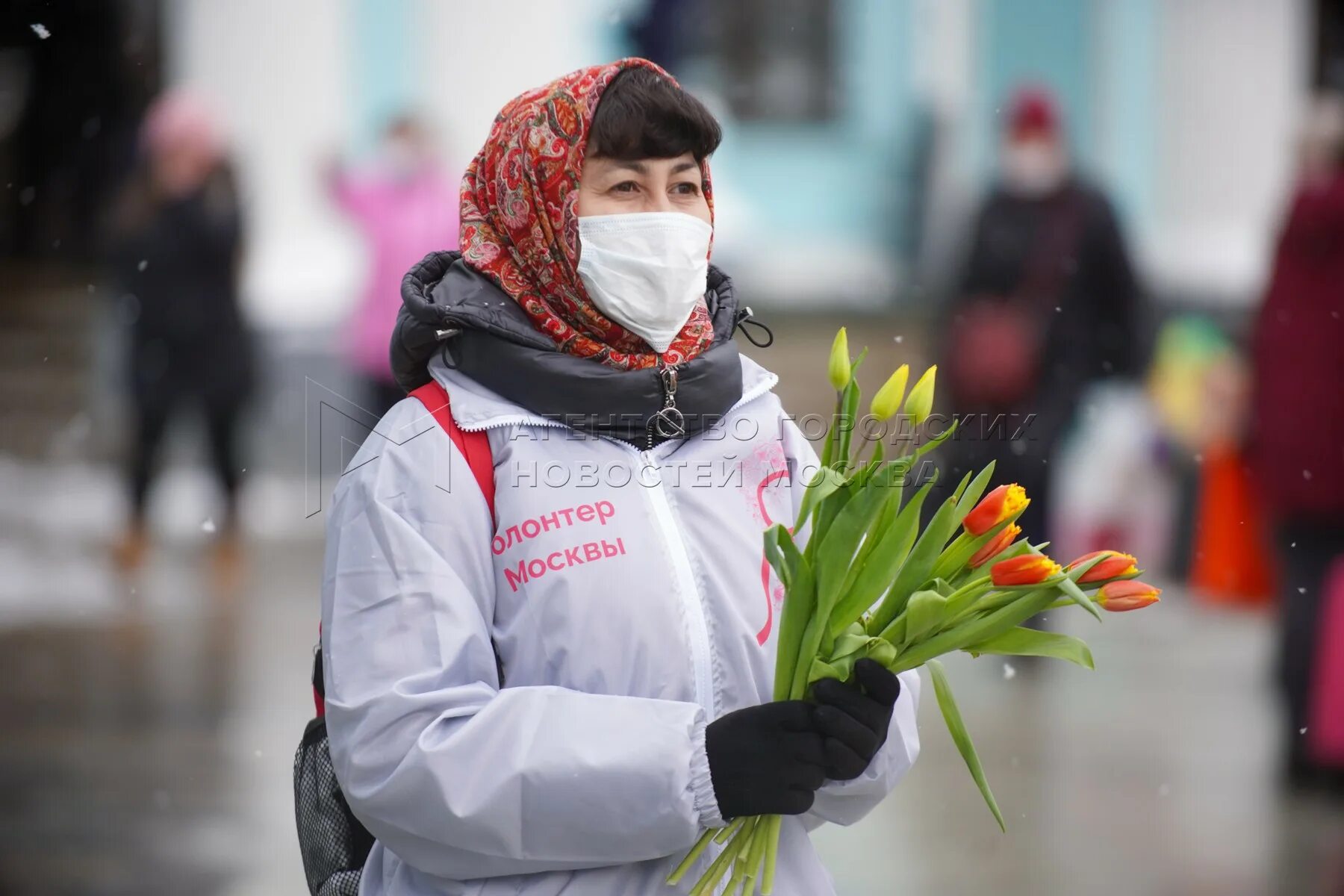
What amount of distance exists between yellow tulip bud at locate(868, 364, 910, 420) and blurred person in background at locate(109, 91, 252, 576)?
638 centimetres

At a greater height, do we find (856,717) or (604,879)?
(856,717)

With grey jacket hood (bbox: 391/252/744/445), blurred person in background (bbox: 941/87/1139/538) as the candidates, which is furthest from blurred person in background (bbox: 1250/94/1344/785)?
grey jacket hood (bbox: 391/252/744/445)

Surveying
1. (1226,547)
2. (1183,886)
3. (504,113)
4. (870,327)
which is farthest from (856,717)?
(870,327)

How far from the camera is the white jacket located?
5.60ft

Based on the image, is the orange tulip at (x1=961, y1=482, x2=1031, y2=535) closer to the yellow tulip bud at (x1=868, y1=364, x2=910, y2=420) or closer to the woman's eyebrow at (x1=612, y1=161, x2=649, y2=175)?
the yellow tulip bud at (x1=868, y1=364, x2=910, y2=420)

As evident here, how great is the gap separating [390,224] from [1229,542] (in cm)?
401

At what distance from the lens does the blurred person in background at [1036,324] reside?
5.97 meters

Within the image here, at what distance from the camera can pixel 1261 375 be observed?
17.2ft

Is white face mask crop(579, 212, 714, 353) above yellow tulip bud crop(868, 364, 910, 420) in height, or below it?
above

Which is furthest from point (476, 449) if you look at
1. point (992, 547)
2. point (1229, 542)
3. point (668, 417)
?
point (1229, 542)

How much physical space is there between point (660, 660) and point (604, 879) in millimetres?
258

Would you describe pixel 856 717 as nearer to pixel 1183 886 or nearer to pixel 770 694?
pixel 770 694

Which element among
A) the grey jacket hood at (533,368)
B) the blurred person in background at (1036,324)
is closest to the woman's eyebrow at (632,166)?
the grey jacket hood at (533,368)

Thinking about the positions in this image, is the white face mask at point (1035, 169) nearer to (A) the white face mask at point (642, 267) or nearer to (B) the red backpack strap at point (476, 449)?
Result: (A) the white face mask at point (642, 267)
